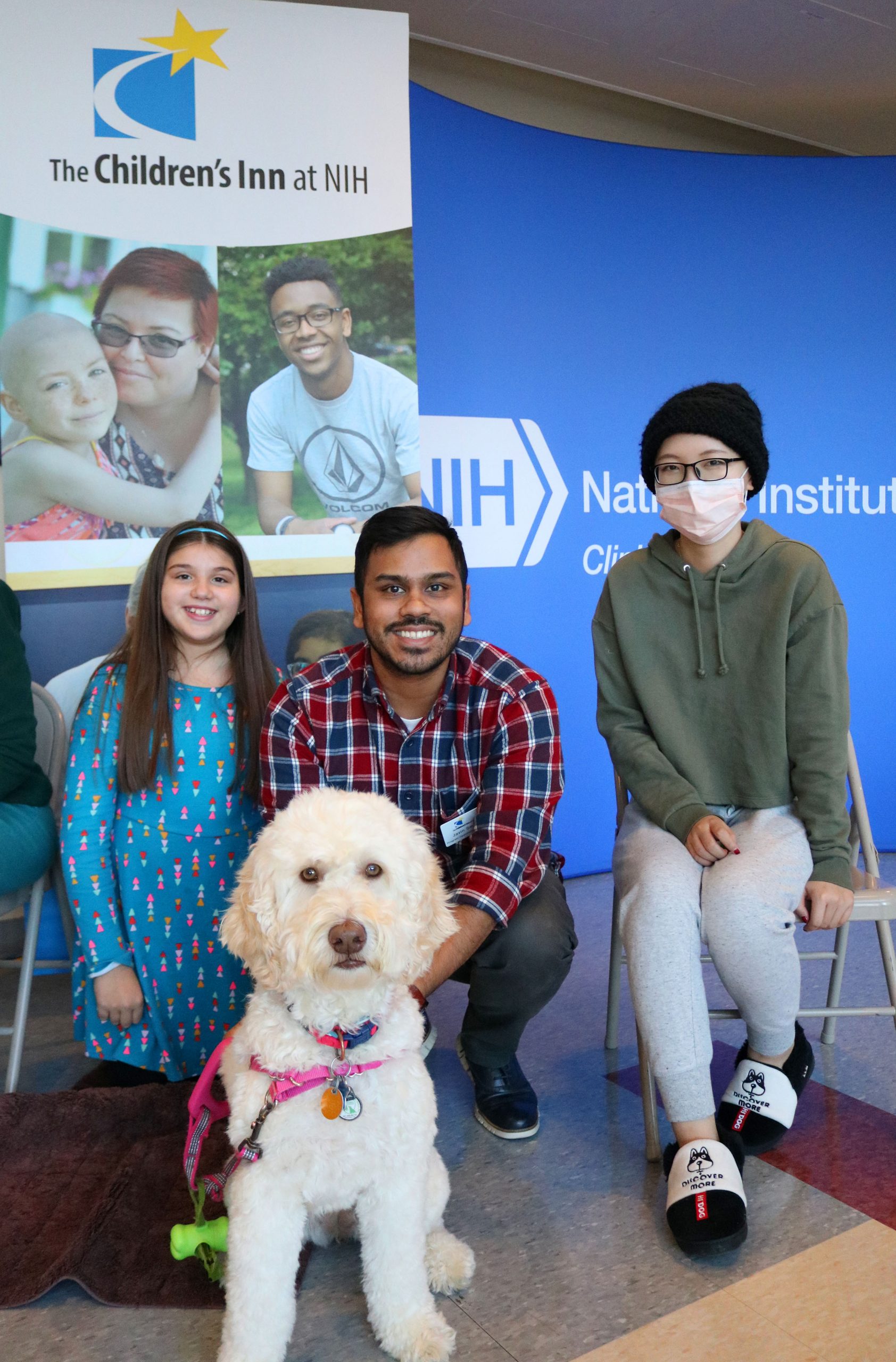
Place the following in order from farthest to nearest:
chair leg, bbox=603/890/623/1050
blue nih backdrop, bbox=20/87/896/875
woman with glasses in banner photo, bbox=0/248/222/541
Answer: blue nih backdrop, bbox=20/87/896/875, woman with glasses in banner photo, bbox=0/248/222/541, chair leg, bbox=603/890/623/1050

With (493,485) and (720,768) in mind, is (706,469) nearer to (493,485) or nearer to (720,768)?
(720,768)

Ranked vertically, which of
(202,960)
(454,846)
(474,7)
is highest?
(474,7)

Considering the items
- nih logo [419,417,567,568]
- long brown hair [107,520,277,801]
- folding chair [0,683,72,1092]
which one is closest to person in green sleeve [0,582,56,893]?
folding chair [0,683,72,1092]

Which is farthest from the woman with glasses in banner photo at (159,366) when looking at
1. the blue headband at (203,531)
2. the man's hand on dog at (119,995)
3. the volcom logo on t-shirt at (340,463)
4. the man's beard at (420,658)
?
the man's hand on dog at (119,995)

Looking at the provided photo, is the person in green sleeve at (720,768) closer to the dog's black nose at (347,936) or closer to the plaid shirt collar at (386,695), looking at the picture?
the plaid shirt collar at (386,695)

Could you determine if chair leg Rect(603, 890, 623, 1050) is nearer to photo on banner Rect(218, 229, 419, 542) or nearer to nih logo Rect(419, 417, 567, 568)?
photo on banner Rect(218, 229, 419, 542)

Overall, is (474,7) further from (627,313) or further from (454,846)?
(454,846)

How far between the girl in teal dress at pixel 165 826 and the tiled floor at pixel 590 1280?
1.98 ft

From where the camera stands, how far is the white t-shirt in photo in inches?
116

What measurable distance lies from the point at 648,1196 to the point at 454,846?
0.75m

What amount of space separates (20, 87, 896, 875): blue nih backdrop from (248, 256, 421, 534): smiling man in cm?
73

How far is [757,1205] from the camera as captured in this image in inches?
73.8

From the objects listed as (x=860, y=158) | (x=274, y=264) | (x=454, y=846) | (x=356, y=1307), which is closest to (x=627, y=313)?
(x=860, y=158)

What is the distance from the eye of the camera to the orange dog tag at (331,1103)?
4.68 feet
